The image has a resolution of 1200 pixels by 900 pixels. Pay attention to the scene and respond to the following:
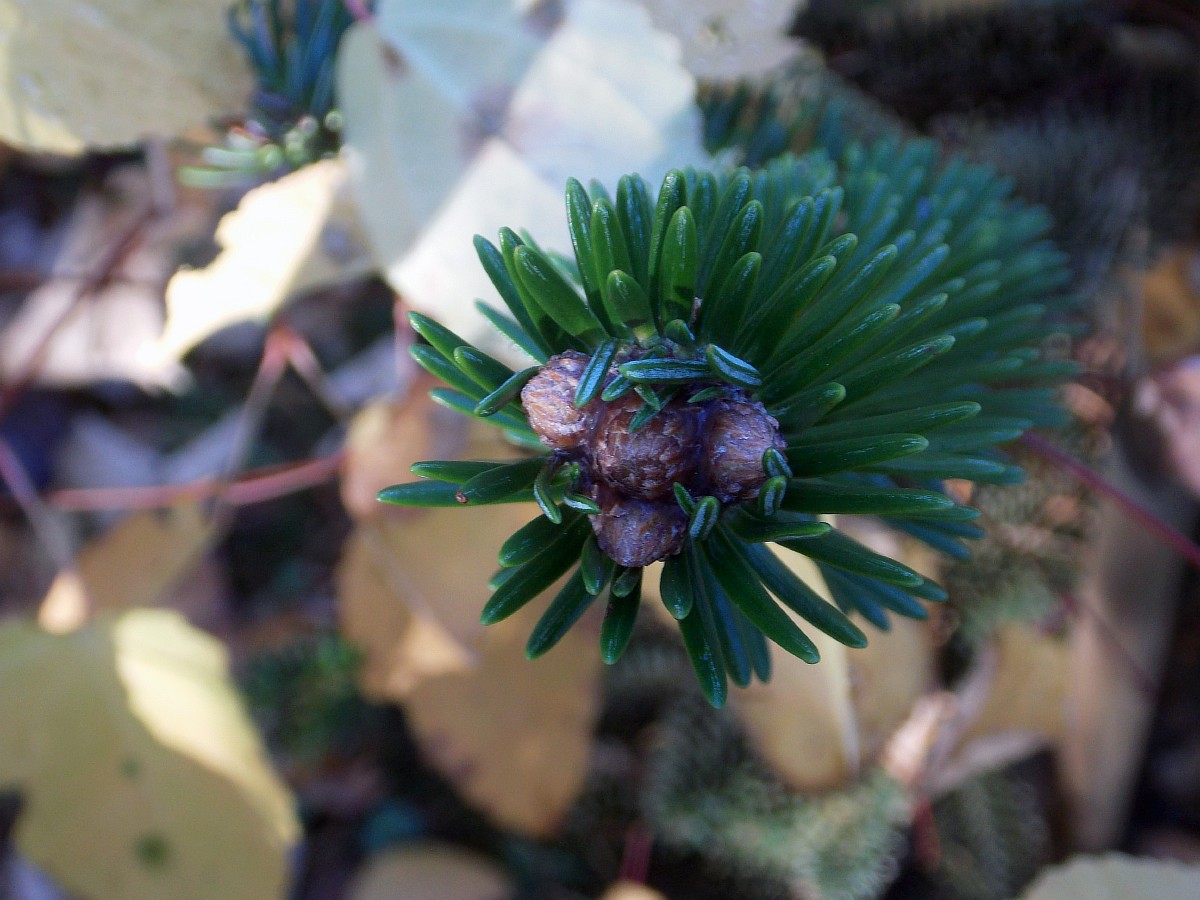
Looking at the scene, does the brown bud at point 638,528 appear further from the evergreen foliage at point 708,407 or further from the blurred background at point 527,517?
the blurred background at point 527,517

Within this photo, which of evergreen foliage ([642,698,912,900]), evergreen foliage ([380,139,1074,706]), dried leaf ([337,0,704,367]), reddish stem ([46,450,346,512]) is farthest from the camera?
reddish stem ([46,450,346,512])

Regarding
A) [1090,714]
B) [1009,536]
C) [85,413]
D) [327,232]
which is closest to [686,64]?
[327,232]

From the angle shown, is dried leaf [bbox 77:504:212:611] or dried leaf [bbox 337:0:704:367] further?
dried leaf [bbox 77:504:212:611]

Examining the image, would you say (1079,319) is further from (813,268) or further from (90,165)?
(90,165)

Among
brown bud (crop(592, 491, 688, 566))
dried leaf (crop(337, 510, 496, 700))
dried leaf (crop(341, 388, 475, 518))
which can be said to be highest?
brown bud (crop(592, 491, 688, 566))

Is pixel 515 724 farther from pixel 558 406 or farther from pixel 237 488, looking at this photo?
pixel 558 406

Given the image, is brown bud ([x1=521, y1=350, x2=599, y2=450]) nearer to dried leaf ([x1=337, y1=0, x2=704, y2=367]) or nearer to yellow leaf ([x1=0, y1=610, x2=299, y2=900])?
dried leaf ([x1=337, y1=0, x2=704, y2=367])

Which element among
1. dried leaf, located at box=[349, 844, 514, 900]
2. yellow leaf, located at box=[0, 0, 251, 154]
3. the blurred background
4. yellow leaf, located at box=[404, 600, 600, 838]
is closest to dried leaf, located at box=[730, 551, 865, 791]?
the blurred background
